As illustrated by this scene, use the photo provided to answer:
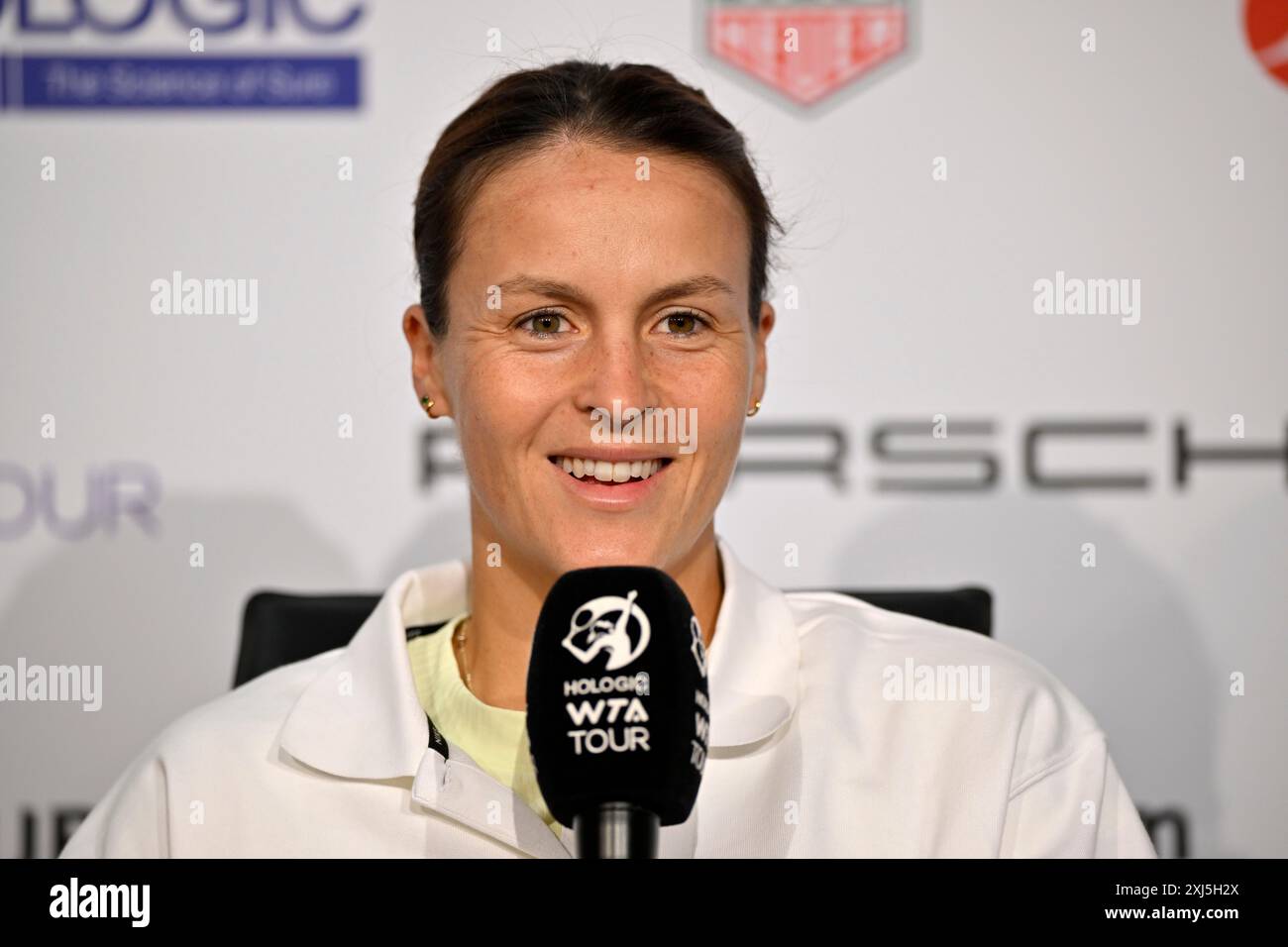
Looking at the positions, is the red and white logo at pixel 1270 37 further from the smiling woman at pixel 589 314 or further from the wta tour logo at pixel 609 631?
the wta tour logo at pixel 609 631

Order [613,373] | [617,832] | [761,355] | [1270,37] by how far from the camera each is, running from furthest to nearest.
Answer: [1270,37], [761,355], [613,373], [617,832]

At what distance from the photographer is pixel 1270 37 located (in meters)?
1.97

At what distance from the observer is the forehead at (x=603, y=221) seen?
1.16 metres

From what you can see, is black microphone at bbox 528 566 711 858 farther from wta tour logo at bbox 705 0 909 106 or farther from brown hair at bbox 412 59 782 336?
wta tour logo at bbox 705 0 909 106

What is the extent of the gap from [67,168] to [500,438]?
3.86 ft

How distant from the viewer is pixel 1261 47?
197cm

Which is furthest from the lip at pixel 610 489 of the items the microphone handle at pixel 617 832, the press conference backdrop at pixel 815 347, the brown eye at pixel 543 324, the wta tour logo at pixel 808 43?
the wta tour logo at pixel 808 43

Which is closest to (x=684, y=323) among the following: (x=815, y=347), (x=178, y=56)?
(x=815, y=347)

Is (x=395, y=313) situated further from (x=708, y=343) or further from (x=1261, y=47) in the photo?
(x=1261, y=47)

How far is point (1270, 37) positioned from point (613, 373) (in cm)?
137

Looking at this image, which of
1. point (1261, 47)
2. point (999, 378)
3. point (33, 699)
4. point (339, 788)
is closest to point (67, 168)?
point (33, 699)

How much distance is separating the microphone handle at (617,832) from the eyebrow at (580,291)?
1.86ft

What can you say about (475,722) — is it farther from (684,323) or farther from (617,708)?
(617,708)
